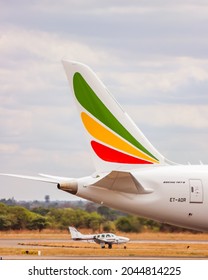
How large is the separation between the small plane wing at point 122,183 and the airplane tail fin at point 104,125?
165 cm

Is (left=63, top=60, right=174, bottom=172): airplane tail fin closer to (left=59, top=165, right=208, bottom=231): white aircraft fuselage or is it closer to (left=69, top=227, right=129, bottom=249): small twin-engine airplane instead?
(left=59, top=165, right=208, bottom=231): white aircraft fuselage

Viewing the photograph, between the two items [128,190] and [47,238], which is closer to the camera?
[128,190]

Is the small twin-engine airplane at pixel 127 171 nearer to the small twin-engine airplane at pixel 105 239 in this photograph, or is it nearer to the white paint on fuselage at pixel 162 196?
the white paint on fuselage at pixel 162 196

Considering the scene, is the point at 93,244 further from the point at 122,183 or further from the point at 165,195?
the point at 122,183

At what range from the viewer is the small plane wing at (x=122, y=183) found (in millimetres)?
50000

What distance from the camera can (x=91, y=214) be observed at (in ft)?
335

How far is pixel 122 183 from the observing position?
51.3 m

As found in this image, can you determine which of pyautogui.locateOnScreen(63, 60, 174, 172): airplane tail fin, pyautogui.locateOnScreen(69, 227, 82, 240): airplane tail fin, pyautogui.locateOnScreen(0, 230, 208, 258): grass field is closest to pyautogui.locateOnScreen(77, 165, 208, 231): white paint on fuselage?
pyautogui.locateOnScreen(63, 60, 174, 172): airplane tail fin

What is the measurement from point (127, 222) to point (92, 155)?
3566cm

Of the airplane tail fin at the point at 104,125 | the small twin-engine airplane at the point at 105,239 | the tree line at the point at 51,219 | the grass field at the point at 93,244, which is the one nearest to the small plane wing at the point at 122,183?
Answer: the airplane tail fin at the point at 104,125
